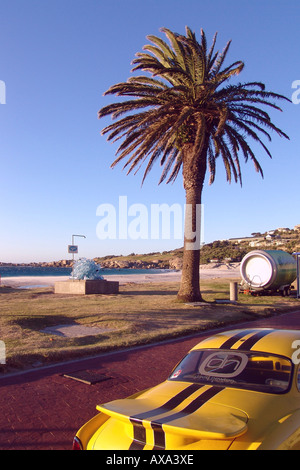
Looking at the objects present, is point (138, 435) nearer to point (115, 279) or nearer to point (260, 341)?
point (260, 341)

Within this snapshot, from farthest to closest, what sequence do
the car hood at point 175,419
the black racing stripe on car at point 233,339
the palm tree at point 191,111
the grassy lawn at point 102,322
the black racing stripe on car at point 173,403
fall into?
the palm tree at point 191,111
the grassy lawn at point 102,322
the black racing stripe on car at point 233,339
the black racing stripe on car at point 173,403
the car hood at point 175,419

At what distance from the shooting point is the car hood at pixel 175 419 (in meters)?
2.87

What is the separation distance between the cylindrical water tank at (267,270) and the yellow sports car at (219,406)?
19929mm

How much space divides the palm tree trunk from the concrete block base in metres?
6.54

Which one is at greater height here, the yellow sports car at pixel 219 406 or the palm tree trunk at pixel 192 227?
the palm tree trunk at pixel 192 227

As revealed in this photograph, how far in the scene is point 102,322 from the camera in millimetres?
12742

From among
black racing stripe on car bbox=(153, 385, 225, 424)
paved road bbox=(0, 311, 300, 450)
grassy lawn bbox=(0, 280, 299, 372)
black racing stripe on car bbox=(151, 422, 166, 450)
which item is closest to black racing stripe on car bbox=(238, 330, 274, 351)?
black racing stripe on car bbox=(153, 385, 225, 424)

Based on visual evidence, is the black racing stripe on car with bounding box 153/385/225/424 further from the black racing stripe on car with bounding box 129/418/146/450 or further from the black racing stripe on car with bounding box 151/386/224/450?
the black racing stripe on car with bounding box 129/418/146/450

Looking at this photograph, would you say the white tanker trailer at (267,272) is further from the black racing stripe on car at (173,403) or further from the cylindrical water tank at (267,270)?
the black racing stripe on car at (173,403)

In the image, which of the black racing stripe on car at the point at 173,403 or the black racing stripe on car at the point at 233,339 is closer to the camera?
the black racing stripe on car at the point at 173,403

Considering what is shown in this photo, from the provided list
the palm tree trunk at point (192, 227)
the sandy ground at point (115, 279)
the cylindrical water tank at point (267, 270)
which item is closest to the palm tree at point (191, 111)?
the palm tree trunk at point (192, 227)

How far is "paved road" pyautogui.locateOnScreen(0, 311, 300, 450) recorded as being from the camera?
483 centimetres

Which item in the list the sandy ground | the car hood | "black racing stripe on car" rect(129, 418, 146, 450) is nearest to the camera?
the car hood

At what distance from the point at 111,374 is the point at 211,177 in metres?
14.6
